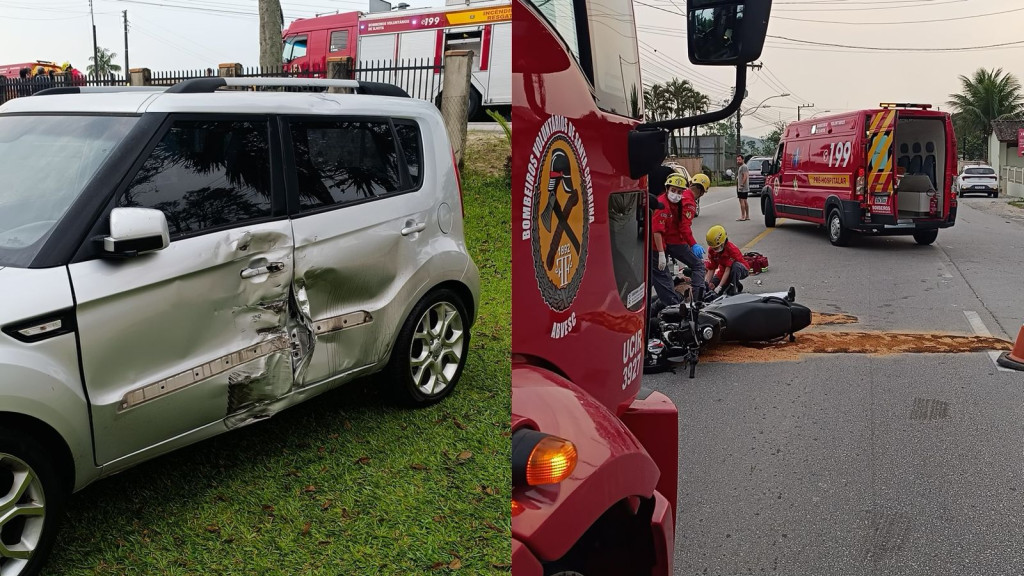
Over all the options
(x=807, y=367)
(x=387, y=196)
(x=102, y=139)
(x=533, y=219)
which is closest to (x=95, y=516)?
(x=102, y=139)

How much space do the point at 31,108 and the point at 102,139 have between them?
0.22 meters

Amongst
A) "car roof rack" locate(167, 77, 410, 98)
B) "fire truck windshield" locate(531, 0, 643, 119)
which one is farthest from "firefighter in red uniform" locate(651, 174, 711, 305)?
"fire truck windshield" locate(531, 0, 643, 119)

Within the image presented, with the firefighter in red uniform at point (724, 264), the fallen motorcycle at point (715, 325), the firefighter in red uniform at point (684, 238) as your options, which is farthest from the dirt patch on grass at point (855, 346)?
the firefighter in red uniform at point (724, 264)

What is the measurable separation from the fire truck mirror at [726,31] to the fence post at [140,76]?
161 centimetres

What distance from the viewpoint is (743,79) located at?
1540 mm

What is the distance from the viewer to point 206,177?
2508mm

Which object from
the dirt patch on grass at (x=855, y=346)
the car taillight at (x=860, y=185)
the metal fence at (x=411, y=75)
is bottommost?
the dirt patch on grass at (x=855, y=346)

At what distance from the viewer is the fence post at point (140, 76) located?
244 centimetres

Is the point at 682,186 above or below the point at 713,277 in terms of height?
above

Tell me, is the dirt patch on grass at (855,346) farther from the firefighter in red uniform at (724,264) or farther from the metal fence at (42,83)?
the metal fence at (42,83)

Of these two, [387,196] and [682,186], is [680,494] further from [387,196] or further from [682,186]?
[682,186]

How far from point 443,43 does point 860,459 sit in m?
3.44

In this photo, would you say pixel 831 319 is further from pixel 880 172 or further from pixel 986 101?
pixel 986 101

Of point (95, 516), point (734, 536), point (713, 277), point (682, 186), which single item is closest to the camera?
point (95, 516)
